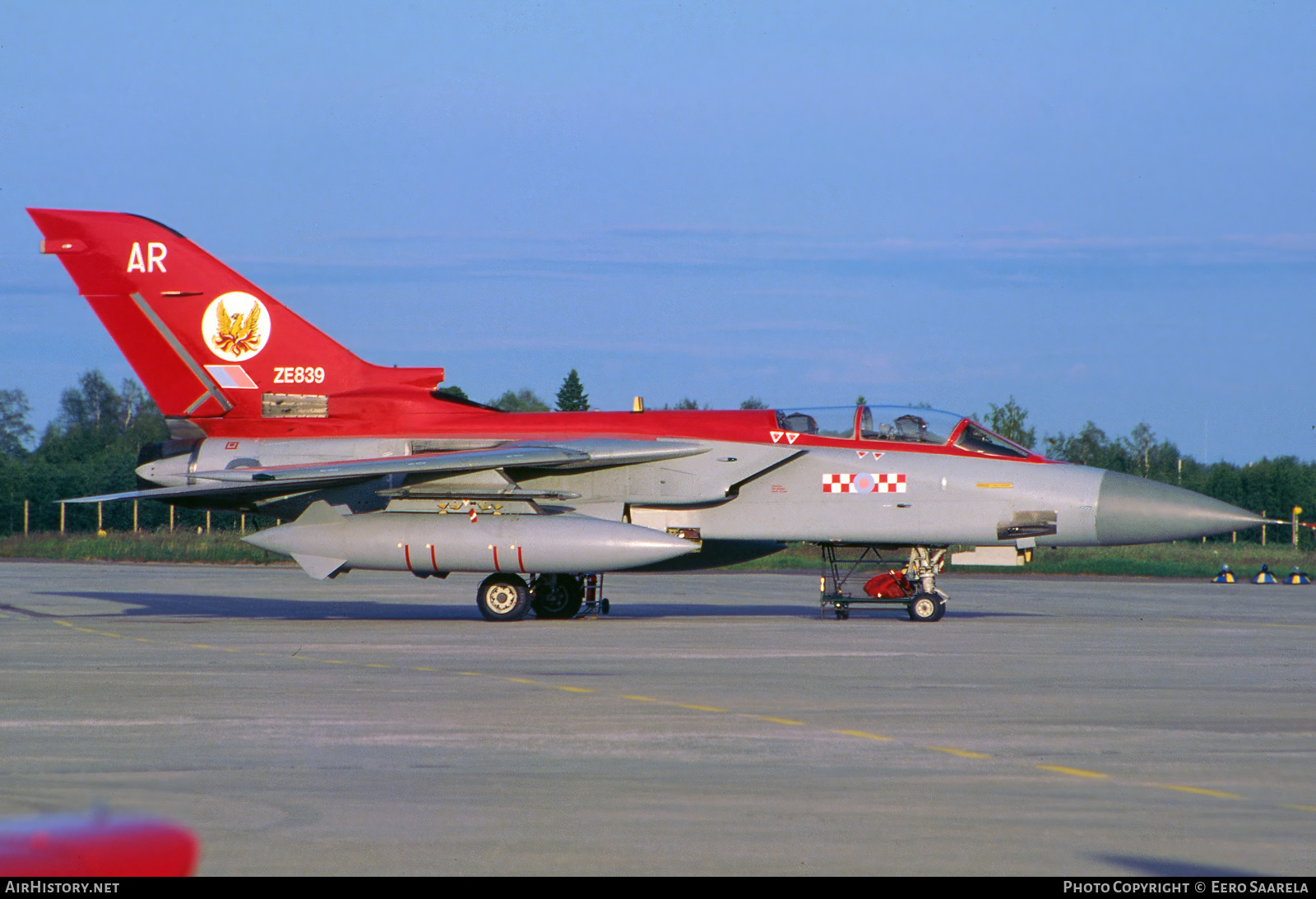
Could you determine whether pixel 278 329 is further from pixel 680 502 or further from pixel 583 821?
pixel 583 821

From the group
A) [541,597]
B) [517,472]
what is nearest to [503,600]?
[541,597]

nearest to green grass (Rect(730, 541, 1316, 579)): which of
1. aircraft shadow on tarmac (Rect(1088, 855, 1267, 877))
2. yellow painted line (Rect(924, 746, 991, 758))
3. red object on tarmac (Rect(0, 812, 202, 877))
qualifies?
yellow painted line (Rect(924, 746, 991, 758))

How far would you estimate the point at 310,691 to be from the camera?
9602mm

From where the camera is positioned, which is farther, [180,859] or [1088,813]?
[1088,813]

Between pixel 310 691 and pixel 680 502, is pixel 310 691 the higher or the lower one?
the lower one

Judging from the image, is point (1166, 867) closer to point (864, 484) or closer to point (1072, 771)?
point (1072, 771)

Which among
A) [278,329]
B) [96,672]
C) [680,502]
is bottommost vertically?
[96,672]

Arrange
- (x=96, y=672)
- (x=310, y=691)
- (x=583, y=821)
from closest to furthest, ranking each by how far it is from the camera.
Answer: (x=583, y=821)
(x=310, y=691)
(x=96, y=672)

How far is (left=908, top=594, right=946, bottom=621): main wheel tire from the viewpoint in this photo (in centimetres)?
1734

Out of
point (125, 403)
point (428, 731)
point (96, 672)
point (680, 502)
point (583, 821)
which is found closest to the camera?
point (583, 821)

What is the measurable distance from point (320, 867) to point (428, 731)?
125 inches

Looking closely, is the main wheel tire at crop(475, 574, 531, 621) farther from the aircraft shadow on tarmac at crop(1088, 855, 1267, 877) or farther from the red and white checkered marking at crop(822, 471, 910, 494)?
the aircraft shadow on tarmac at crop(1088, 855, 1267, 877)

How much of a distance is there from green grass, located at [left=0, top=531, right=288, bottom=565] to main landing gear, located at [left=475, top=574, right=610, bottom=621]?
22007mm
